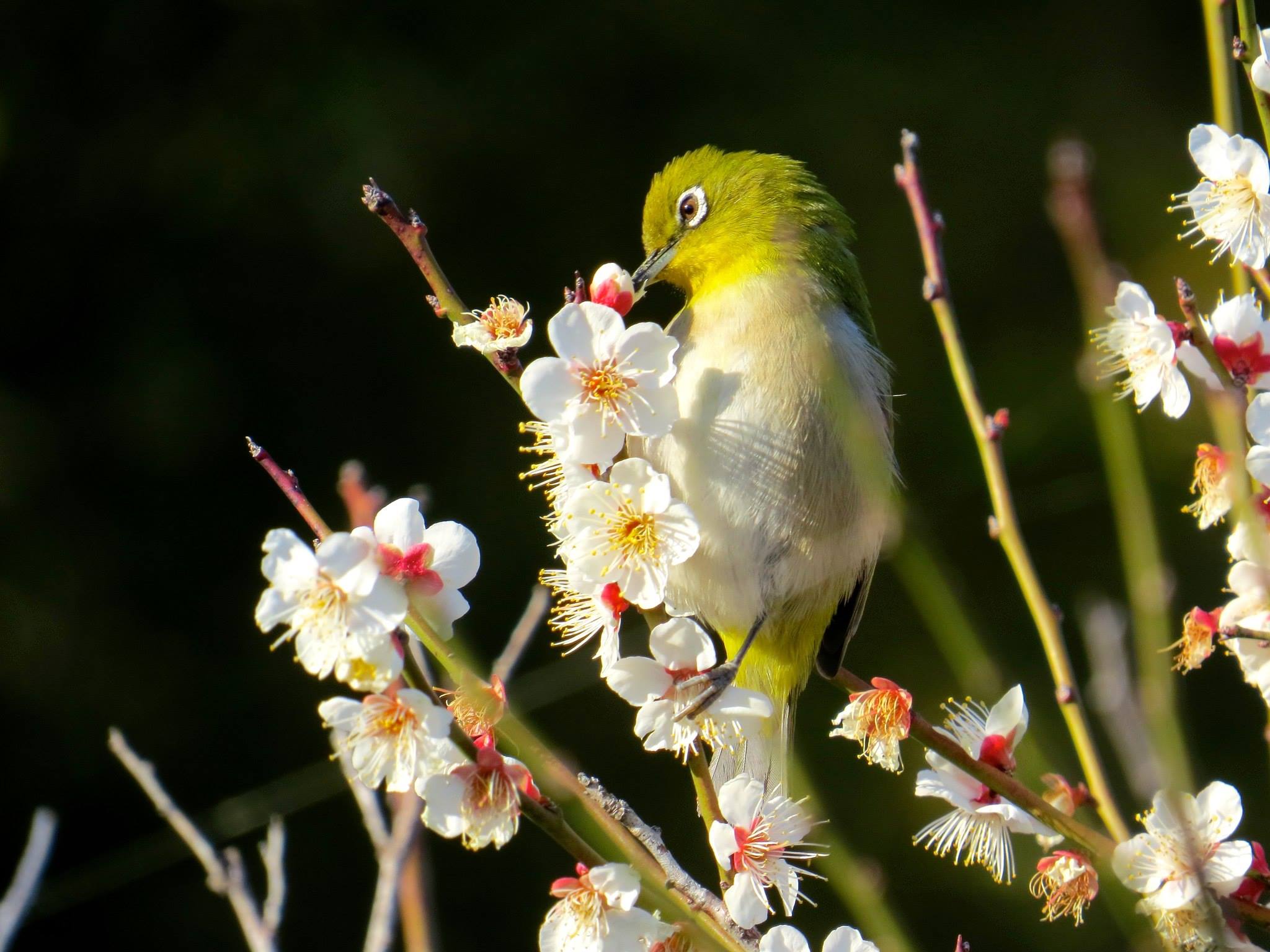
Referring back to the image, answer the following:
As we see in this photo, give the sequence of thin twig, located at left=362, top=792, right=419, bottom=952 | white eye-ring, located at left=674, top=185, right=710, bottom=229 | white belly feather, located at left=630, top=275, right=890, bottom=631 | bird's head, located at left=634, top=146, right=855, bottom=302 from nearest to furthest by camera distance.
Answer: thin twig, located at left=362, top=792, right=419, bottom=952 → white belly feather, located at left=630, top=275, right=890, bottom=631 → bird's head, located at left=634, top=146, right=855, bottom=302 → white eye-ring, located at left=674, top=185, right=710, bottom=229

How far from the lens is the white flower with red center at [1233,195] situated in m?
0.89

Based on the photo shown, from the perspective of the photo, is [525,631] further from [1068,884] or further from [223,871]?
[1068,884]

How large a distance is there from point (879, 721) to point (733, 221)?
1.04 metres

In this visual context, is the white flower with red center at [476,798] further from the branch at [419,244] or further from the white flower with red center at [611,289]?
the white flower with red center at [611,289]

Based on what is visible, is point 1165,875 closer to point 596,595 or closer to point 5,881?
point 596,595

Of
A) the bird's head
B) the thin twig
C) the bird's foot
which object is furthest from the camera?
the bird's head

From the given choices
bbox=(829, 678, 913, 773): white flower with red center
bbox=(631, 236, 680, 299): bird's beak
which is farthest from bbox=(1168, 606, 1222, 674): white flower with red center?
bbox=(631, 236, 680, 299): bird's beak

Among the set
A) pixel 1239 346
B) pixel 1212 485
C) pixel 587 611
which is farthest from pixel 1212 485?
pixel 587 611

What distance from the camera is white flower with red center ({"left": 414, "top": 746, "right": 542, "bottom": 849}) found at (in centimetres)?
80

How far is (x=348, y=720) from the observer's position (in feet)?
2.55

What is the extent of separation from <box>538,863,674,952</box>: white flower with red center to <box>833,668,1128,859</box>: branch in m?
0.21

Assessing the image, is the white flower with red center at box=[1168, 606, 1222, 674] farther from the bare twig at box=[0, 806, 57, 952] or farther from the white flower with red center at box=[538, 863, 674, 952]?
→ the bare twig at box=[0, 806, 57, 952]

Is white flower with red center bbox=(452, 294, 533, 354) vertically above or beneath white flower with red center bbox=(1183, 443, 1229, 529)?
above

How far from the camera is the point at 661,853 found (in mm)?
825
